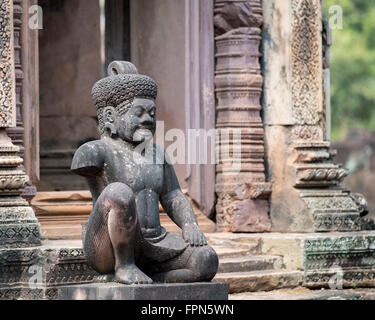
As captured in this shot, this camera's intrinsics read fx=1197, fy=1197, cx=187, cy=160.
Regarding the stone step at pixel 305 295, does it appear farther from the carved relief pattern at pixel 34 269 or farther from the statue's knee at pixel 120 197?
the statue's knee at pixel 120 197

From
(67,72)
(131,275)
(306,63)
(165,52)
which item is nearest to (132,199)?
(131,275)

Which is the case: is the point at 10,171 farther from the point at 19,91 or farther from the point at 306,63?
the point at 306,63

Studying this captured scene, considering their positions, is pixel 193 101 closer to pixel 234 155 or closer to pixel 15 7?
pixel 234 155

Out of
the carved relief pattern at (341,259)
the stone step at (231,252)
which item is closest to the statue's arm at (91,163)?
the stone step at (231,252)

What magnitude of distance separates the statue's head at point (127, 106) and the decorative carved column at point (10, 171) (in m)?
1.55

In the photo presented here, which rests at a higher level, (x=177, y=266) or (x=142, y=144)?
(x=142, y=144)

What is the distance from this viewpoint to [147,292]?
7516 mm

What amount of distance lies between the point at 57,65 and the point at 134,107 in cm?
528

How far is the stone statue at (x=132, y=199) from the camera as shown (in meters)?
7.64

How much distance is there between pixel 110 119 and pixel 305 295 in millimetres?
2730

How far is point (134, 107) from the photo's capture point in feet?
26.3
